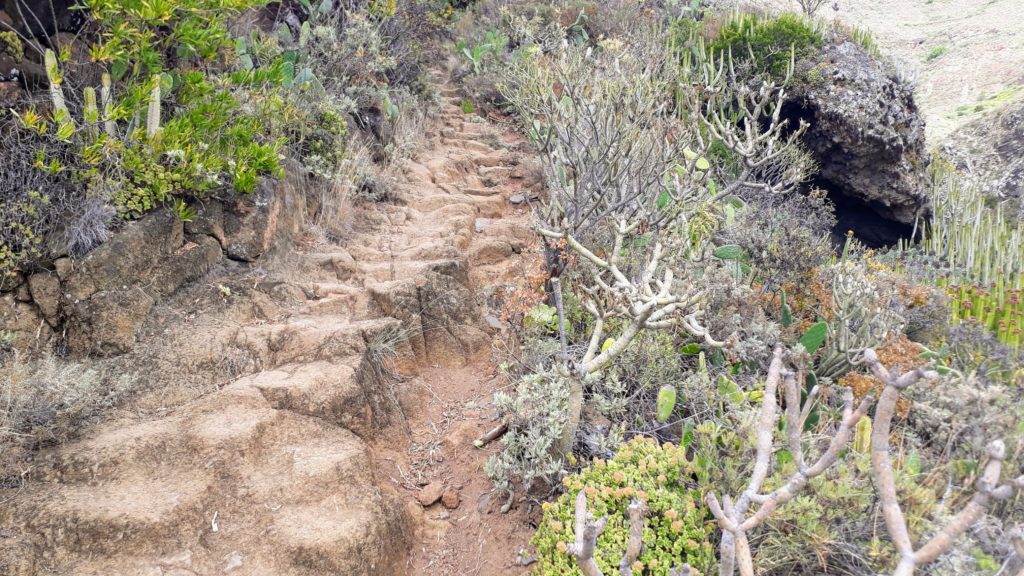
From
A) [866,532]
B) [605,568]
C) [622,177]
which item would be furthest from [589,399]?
[622,177]

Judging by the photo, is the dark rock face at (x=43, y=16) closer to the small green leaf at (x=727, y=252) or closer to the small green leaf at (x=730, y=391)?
the small green leaf at (x=730, y=391)

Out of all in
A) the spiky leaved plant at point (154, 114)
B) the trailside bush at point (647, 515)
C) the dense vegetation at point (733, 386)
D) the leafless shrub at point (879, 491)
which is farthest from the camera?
the spiky leaved plant at point (154, 114)

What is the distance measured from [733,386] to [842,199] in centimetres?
677

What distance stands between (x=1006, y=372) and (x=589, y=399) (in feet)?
9.19

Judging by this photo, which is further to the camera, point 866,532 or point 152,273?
point 152,273

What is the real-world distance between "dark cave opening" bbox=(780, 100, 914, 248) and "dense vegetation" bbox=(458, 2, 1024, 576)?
1.14 metres

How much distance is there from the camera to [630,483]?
2.75 m

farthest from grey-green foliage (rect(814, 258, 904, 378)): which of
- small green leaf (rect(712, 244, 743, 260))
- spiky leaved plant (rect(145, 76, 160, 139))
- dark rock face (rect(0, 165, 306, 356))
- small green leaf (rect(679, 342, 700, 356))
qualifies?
spiky leaved plant (rect(145, 76, 160, 139))

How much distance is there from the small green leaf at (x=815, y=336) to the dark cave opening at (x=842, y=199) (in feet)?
16.5

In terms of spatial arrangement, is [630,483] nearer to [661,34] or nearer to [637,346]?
[637,346]

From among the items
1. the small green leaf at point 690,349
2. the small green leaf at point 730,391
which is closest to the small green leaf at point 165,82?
the small green leaf at point 690,349

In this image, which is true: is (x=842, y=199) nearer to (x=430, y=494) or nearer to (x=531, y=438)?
(x=531, y=438)

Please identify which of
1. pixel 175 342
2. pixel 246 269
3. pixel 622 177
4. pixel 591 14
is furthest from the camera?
pixel 591 14

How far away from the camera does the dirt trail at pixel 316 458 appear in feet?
8.51
